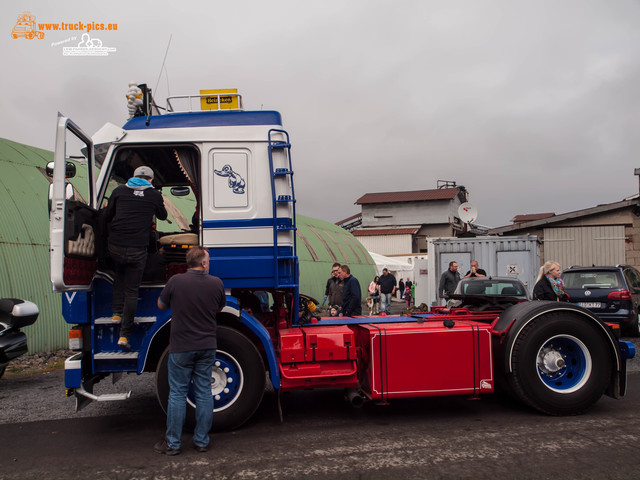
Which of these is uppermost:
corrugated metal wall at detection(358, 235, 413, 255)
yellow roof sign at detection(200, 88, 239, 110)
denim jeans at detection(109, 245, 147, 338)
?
corrugated metal wall at detection(358, 235, 413, 255)

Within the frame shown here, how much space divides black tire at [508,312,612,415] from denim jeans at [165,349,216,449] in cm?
318

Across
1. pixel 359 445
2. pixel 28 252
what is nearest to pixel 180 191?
pixel 359 445

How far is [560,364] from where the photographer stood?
18.9 feet

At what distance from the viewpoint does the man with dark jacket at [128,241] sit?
5156 millimetres

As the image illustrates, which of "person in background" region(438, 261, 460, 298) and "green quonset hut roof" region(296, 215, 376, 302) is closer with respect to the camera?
"person in background" region(438, 261, 460, 298)

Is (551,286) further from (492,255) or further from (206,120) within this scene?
(492,255)

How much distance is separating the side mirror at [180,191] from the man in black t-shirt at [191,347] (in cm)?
194

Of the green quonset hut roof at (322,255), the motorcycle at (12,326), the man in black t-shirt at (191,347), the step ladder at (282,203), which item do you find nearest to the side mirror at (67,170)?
the man in black t-shirt at (191,347)

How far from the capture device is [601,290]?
12398mm

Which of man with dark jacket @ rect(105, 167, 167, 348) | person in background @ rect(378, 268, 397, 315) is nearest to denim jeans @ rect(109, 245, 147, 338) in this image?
man with dark jacket @ rect(105, 167, 167, 348)

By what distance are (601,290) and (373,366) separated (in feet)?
30.0

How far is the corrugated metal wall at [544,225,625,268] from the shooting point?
2012 cm

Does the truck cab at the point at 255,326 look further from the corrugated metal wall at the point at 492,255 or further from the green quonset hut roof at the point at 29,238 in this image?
the corrugated metal wall at the point at 492,255

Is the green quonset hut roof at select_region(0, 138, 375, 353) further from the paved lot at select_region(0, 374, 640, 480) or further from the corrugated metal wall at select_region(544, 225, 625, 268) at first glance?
the corrugated metal wall at select_region(544, 225, 625, 268)
